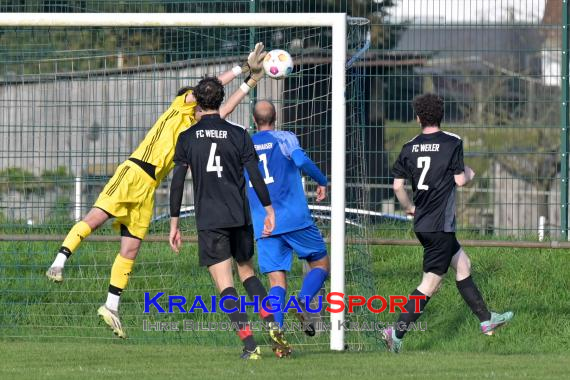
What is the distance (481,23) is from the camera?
12.6m

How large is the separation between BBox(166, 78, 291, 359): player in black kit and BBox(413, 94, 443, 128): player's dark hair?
5.20 feet

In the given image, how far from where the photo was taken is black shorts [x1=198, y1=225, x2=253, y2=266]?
29.9ft

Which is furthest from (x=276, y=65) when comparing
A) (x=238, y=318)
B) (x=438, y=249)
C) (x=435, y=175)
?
(x=238, y=318)

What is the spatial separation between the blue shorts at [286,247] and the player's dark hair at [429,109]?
1.40 meters

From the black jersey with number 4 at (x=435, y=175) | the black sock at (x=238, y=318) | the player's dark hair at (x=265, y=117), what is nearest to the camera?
the black sock at (x=238, y=318)

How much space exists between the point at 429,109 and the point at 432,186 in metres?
0.62

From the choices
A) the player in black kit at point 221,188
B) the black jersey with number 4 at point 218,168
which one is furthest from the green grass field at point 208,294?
the black jersey with number 4 at point 218,168

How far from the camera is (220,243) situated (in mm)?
9102

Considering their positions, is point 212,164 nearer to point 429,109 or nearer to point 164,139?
point 164,139

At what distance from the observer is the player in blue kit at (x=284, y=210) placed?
33.7 feet

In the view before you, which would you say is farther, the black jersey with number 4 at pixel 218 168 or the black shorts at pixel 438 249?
the black shorts at pixel 438 249
